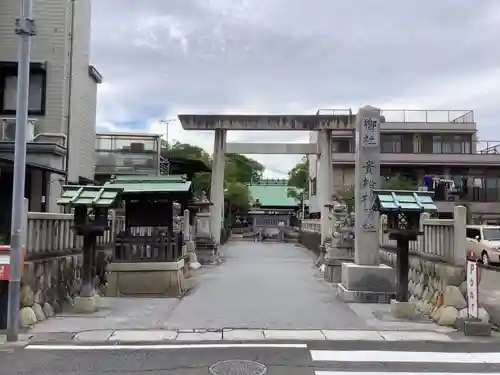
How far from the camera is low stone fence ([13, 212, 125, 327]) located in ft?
30.0

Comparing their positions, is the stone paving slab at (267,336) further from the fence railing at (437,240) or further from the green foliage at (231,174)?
the green foliage at (231,174)

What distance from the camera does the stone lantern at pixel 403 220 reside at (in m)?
9.85

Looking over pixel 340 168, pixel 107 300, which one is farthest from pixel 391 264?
pixel 340 168

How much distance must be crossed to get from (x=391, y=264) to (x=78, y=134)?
11.9m

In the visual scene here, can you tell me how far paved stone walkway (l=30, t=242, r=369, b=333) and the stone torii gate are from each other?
1.07 m

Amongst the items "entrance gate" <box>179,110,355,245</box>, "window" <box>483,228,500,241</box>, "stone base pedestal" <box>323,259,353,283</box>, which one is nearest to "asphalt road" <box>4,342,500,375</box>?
"stone base pedestal" <box>323,259,353,283</box>

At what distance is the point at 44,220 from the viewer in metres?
10.1

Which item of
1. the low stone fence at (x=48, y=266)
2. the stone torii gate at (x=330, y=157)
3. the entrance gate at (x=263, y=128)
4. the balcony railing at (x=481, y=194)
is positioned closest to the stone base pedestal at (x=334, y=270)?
the stone torii gate at (x=330, y=157)

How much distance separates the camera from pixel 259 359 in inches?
277

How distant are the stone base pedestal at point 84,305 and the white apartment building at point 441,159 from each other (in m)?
35.1

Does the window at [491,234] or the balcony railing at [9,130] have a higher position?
the balcony railing at [9,130]

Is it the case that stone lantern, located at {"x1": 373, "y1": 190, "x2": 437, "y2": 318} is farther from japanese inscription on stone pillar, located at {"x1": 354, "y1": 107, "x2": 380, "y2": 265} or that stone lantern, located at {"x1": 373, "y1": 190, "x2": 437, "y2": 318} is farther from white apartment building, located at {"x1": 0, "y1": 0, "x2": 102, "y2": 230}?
white apartment building, located at {"x1": 0, "y1": 0, "x2": 102, "y2": 230}

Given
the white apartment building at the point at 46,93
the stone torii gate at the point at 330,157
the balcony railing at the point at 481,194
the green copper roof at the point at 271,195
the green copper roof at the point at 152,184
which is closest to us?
the stone torii gate at the point at 330,157

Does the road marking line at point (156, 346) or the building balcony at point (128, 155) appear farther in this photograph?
the building balcony at point (128, 155)
